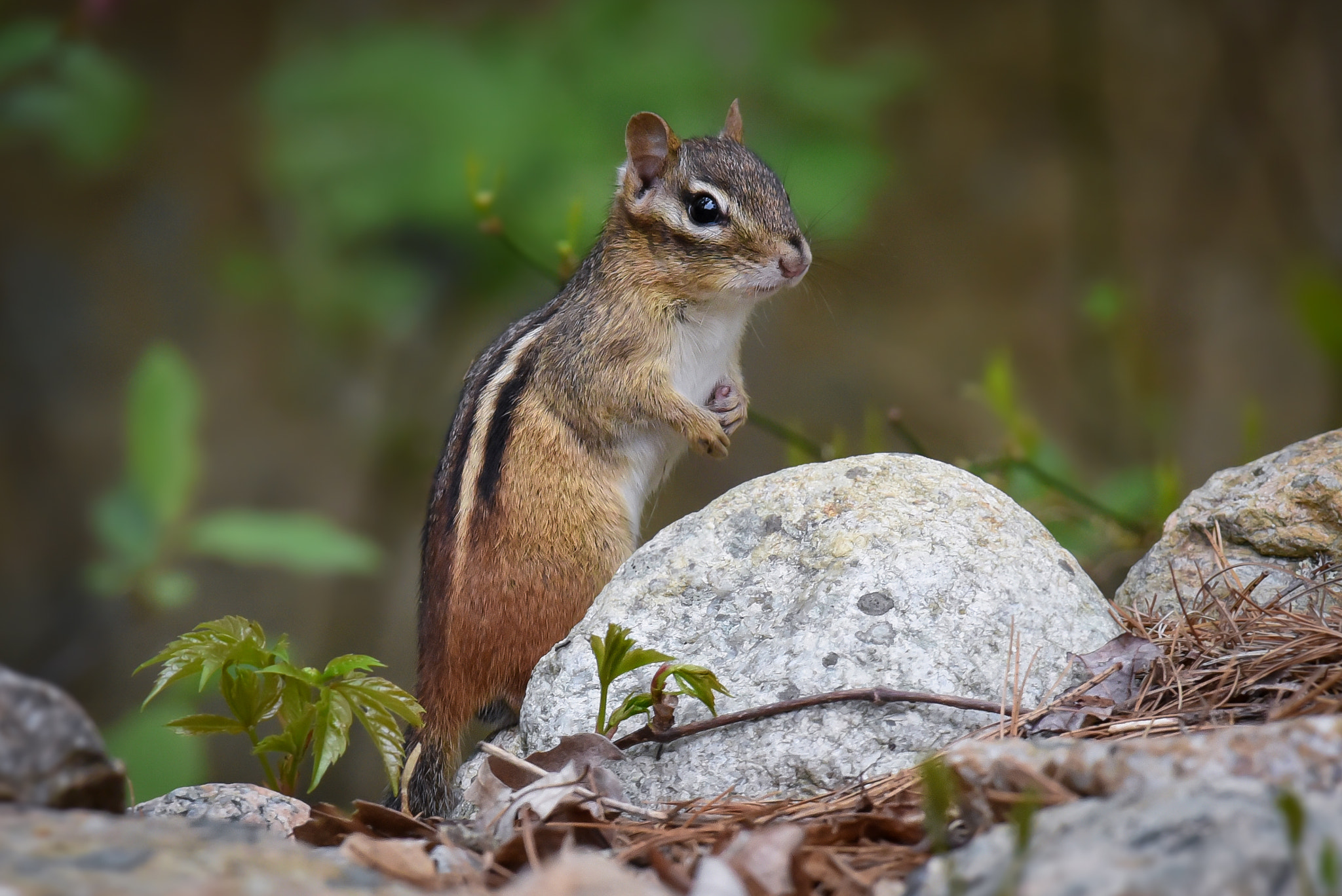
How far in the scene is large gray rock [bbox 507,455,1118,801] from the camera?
1.95 meters

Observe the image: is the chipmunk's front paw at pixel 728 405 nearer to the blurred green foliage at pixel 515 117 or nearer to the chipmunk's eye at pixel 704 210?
the chipmunk's eye at pixel 704 210

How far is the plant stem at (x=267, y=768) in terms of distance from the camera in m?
2.18

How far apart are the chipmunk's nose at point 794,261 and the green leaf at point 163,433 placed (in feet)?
7.20

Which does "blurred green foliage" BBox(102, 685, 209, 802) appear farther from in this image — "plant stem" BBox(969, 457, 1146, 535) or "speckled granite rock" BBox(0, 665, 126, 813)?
"plant stem" BBox(969, 457, 1146, 535)

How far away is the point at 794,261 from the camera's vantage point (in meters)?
3.11

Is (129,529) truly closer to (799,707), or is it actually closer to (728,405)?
(728,405)

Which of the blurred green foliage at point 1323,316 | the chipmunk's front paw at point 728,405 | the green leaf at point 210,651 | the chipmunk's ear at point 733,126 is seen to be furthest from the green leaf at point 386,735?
the blurred green foliage at point 1323,316

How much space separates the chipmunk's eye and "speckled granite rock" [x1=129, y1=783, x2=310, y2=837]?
1728 millimetres

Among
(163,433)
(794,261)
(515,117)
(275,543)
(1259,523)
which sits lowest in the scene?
(1259,523)

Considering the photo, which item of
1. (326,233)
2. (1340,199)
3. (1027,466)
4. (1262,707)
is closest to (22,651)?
(326,233)

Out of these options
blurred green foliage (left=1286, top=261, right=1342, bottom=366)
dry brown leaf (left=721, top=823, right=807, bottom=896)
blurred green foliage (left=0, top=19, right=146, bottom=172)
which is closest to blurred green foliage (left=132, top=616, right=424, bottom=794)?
dry brown leaf (left=721, top=823, right=807, bottom=896)

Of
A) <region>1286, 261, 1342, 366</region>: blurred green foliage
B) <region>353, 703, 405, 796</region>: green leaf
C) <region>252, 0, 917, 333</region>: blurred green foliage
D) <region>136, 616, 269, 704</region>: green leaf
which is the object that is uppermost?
<region>252, 0, 917, 333</region>: blurred green foliage

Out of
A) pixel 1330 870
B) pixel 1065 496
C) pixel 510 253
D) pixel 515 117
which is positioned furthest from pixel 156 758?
pixel 515 117

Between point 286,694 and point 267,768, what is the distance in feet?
0.69
